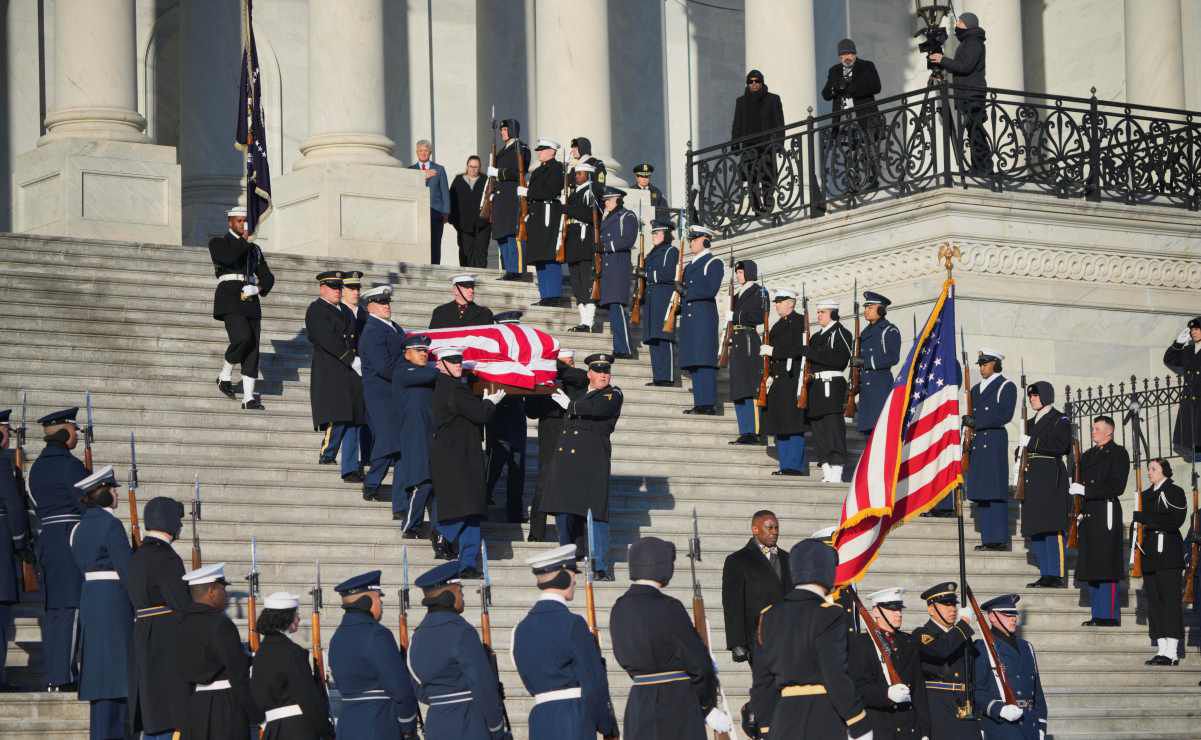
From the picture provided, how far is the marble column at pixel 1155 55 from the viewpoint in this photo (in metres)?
30.1

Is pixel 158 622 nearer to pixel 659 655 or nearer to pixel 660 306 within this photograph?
pixel 659 655

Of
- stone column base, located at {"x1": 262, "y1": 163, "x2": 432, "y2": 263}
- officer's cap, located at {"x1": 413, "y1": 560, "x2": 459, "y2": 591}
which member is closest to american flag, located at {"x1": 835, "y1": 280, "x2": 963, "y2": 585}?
officer's cap, located at {"x1": 413, "y1": 560, "x2": 459, "y2": 591}

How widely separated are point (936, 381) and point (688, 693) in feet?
12.7

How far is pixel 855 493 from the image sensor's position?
14336 millimetres

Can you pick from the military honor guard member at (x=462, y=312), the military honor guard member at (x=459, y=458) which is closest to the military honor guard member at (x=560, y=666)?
the military honor guard member at (x=459, y=458)

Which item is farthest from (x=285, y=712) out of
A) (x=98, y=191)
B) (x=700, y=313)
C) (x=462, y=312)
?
(x=98, y=191)

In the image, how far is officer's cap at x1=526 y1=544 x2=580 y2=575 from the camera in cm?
→ 1195

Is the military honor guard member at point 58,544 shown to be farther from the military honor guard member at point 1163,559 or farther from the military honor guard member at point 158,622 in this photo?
the military honor guard member at point 1163,559

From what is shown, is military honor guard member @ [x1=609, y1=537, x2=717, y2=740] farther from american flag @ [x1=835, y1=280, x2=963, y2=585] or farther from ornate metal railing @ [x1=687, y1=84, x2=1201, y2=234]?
ornate metal railing @ [x1=687, y1=84, x2=1201, y2=234]

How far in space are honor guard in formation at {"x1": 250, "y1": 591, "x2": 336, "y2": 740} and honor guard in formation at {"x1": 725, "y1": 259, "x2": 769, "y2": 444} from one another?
9.44 meters

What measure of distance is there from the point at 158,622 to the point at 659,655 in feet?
9.61

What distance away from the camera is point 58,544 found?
50.3 ft

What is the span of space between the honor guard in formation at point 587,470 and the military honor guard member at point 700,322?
341cm

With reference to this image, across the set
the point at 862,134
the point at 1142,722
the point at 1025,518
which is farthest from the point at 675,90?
the point at 1142,722
